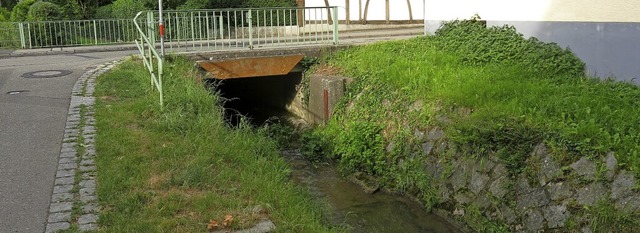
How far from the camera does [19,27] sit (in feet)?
64.0

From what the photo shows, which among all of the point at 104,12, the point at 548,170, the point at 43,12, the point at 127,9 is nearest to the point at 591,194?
the point at 548,170

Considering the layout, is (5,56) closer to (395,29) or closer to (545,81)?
(395,29)

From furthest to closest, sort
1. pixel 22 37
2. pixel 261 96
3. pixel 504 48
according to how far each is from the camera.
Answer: pixel 22 37 < pixel 261 96 < pixel 504 48

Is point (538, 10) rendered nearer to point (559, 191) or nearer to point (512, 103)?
point (512, 103)

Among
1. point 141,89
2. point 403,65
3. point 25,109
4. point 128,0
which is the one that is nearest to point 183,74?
point 141,89

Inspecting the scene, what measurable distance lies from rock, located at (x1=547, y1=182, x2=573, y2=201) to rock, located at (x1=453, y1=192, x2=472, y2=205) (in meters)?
1.27

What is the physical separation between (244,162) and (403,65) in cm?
542

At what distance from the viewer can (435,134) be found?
9.09m

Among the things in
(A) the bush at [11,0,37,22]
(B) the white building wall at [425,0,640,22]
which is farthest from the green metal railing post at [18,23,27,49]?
(B) the white building wall at [425,0,640,22]

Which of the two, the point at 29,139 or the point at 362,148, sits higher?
the point at 29,139

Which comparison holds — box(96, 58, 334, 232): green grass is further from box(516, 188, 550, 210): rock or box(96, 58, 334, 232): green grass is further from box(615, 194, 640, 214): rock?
box(615, 194, 640, 214): rock

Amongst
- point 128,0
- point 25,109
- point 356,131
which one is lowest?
point 356,131

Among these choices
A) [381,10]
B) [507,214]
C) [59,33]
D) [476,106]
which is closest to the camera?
[507,214]

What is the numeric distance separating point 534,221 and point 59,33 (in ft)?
56.7
